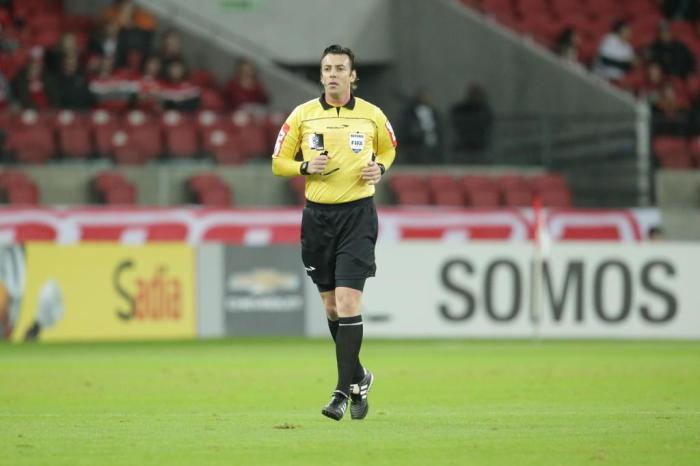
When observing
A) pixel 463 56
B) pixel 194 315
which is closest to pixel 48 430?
pixel 194 315

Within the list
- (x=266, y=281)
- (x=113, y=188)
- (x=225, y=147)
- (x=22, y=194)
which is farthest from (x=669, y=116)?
(x=22, y=194)

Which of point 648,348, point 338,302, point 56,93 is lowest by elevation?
point 648,348

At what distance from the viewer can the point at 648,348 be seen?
19.1m

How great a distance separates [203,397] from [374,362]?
4.88 m

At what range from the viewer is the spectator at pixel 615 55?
26.9 meters

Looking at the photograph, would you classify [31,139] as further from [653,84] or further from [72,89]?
Answer: [653,84]

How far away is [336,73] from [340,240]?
1112 mm

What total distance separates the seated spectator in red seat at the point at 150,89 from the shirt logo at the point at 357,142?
47.7 feet

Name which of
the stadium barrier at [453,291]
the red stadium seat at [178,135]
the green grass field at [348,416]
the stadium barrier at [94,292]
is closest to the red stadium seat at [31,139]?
the red stadium seat at [178,135]

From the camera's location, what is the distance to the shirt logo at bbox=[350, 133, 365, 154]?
32.1 feet

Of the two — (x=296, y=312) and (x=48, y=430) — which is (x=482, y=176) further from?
(x=48, y=430)

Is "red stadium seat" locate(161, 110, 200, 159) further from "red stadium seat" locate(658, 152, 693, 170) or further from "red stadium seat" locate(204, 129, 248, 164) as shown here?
"red stadium seat" locate(658, 152, 693, 170)

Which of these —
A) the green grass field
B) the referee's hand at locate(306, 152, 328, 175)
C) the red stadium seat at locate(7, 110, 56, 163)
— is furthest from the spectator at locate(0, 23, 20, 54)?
the referee's hand at locate(306, 152, 328, 175)

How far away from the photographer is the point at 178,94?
79.2 feet
